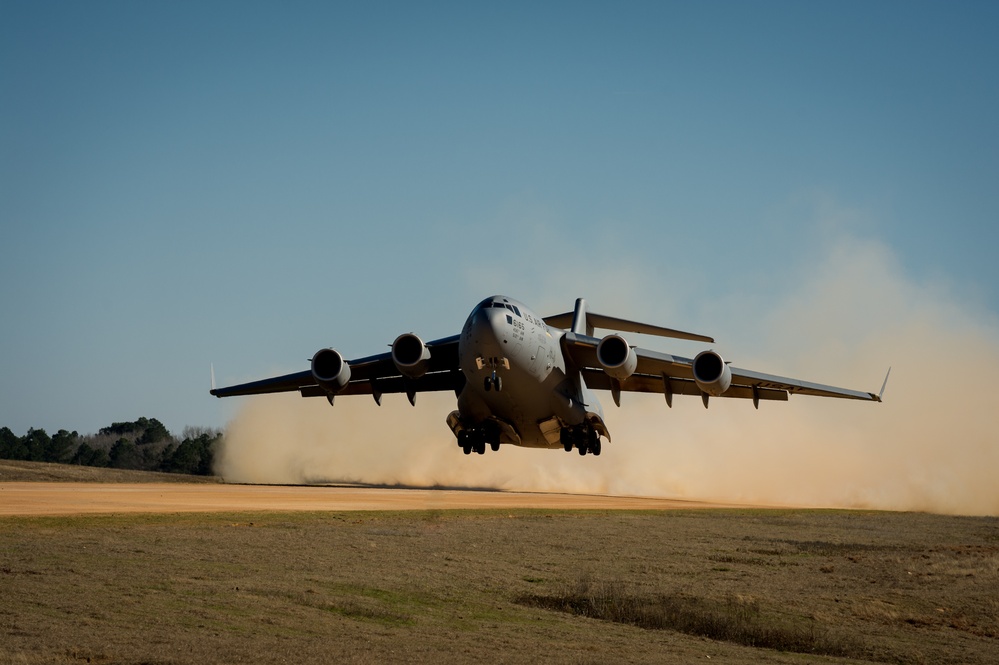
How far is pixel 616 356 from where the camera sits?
28.3 meters

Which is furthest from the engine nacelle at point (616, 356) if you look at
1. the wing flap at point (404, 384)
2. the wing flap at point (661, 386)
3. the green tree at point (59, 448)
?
the green tree at point (59, 448)

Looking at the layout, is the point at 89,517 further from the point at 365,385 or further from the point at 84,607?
the point at 84,607

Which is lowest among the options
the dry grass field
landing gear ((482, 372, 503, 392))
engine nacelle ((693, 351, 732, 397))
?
the dry grass field

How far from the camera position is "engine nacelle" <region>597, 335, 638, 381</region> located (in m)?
28.2

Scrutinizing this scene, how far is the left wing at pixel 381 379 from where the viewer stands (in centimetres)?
3148

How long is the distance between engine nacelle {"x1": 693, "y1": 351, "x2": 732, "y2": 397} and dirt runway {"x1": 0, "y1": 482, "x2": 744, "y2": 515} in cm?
1868

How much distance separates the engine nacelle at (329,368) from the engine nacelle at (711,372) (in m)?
9.41

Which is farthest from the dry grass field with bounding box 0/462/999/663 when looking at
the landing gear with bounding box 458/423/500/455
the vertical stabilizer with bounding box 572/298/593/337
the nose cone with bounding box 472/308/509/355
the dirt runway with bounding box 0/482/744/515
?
the vertical stabilizer with bounding box 572/298/593/337

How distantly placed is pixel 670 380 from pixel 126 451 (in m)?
85.7

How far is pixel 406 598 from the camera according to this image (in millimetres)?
25375

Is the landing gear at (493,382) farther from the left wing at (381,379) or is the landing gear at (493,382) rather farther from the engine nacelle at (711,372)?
the engine nacelle at (711,372)

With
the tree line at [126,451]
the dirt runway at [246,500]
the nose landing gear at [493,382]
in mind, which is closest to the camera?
the nose landing gear at [493,382]

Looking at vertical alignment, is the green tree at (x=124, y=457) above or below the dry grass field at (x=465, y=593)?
above

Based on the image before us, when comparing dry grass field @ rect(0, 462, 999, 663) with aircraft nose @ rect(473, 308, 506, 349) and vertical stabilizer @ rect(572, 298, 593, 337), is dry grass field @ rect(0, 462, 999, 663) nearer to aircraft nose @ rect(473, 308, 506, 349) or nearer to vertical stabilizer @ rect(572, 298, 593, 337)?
aircraft nose @ rect(473, 308, 506, 349)
